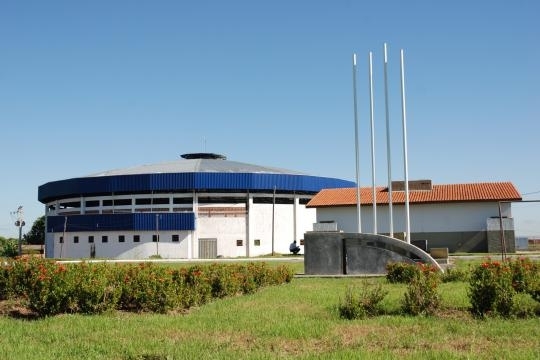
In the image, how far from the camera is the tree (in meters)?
101

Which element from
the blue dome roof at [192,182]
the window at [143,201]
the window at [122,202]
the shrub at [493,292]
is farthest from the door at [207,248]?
the shrub at [493,292]

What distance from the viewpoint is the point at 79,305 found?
40.8 feet

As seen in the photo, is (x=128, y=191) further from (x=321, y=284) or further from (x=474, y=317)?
(x=474, y=317)

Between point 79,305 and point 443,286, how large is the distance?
387 inches

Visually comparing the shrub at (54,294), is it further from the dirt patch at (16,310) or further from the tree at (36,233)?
the tree at (36,233)

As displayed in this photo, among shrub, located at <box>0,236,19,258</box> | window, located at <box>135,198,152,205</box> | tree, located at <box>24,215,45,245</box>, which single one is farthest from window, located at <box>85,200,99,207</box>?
tree, located at <box>24,215,45,245</box>

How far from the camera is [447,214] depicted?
4959 centimetres

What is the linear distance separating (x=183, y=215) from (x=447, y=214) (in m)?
24.8

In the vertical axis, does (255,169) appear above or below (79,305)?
above

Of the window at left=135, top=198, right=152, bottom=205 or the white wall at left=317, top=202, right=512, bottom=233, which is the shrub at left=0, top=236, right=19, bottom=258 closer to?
the window at left=135, top=198, right=152, bottom=205

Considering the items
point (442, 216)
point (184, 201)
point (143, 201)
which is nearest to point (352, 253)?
point (442, 216)

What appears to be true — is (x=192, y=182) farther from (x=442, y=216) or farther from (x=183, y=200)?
(x=442, y=216)

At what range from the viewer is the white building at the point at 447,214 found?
157 ft

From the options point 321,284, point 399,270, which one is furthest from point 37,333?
point 399,270
